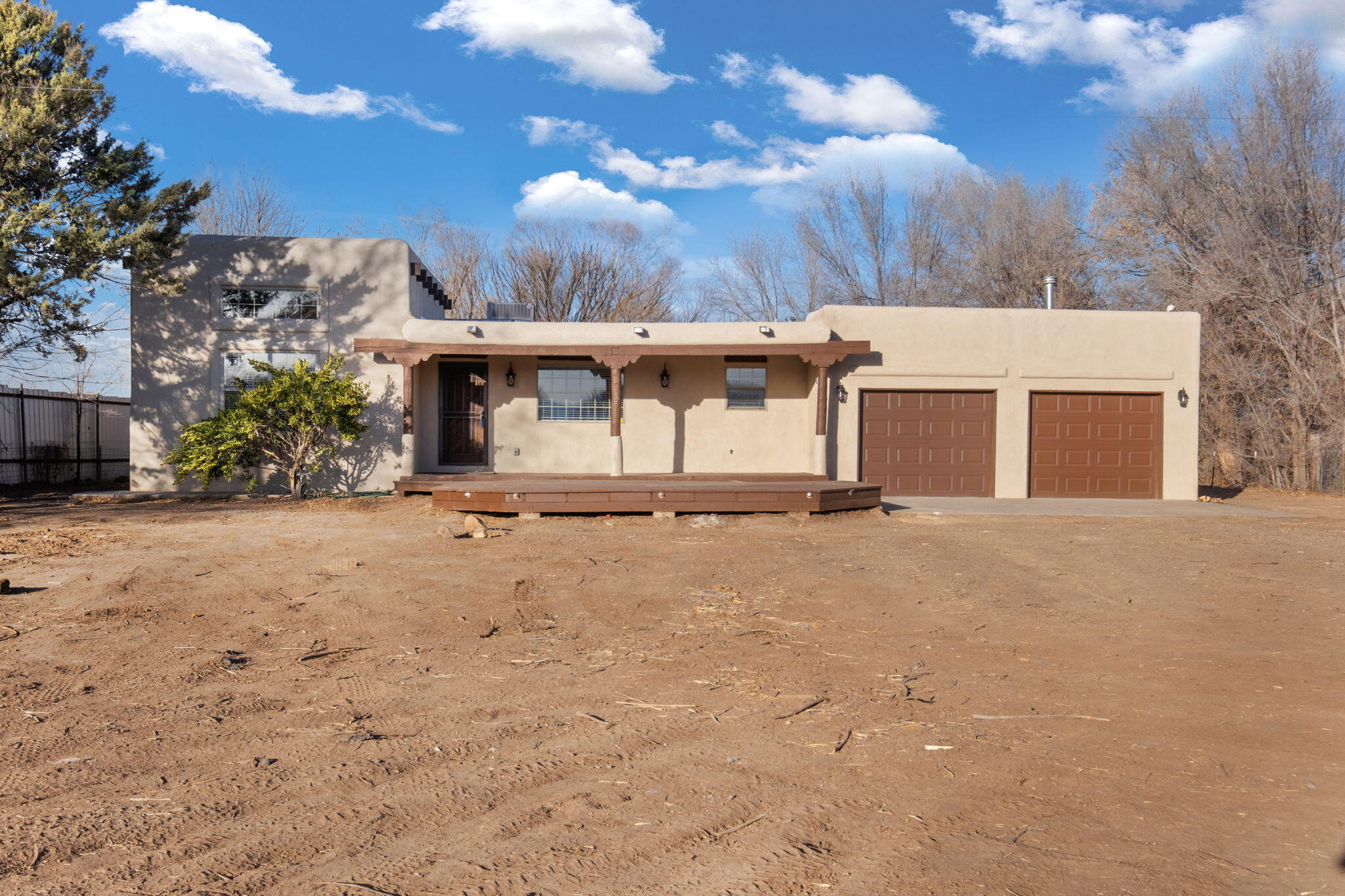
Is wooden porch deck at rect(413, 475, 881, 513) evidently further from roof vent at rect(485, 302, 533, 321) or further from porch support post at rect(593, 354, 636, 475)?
roof vent at rect(485, 302, 533, 321)

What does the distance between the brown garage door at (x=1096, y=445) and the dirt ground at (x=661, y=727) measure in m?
7.05

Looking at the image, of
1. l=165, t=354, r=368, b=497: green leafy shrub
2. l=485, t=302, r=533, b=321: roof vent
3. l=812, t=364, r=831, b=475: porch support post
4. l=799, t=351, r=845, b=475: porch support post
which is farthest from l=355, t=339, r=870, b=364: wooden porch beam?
l=485, t=302, r=533, b=321: roof vent

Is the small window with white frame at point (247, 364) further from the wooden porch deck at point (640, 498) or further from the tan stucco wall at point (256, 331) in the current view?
the wooden porch deck at point (640, 498)

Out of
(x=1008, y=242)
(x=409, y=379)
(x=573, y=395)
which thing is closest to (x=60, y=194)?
(x=409, y=379)

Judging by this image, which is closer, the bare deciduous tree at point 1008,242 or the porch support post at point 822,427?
the porch support post at point 822,427

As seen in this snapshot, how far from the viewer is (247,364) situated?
14.0 meters

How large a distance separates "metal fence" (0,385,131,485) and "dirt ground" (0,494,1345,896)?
30.6ft

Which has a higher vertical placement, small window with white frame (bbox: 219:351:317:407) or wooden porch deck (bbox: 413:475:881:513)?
small window with white frame (bbox: 219:351:317:407)

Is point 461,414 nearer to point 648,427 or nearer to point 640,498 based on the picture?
point 648,427

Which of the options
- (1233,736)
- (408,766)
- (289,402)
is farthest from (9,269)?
(1233,736)

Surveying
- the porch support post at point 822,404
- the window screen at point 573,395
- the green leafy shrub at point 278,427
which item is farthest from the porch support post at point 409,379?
the porch support post at point 822,404

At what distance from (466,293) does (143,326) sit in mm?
18201

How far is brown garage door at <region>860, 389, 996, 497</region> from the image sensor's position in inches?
567

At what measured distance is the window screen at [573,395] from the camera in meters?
14.7
